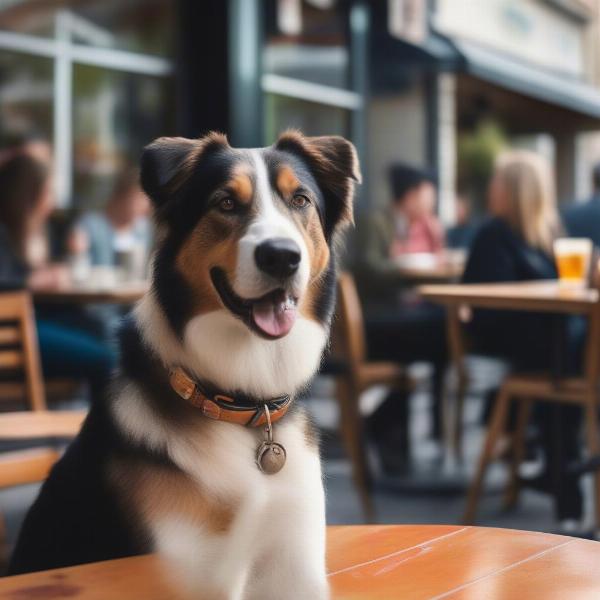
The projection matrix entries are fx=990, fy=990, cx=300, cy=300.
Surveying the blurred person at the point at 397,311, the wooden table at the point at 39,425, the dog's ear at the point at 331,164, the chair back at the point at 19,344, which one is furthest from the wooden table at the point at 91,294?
the dog's ear at the point at 331,164

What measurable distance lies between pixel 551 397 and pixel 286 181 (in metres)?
2.78

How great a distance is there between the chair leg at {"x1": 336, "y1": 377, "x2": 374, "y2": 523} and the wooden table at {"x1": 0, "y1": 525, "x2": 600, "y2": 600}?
10.4ft

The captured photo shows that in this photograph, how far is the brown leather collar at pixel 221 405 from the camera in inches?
53.5

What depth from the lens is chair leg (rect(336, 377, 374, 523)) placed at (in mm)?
4453

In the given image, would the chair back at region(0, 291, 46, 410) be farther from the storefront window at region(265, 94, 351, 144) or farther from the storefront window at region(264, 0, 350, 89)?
the storefront window at region(264, 0, 350, 89)

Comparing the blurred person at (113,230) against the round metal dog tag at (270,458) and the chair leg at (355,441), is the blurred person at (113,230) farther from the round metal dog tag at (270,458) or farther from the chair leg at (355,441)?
the round metal dog tag at (270,458)

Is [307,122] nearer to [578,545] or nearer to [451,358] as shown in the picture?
[451,358]

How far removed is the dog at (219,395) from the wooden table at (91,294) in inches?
106

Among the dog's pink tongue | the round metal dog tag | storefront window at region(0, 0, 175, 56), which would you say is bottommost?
the round metal dog tag

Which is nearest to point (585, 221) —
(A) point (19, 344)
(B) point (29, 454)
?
(A) point (19, 344)

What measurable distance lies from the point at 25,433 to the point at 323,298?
60.7 inches

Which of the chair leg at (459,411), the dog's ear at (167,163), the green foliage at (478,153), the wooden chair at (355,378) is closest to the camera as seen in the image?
the dog's ear at (167,163)

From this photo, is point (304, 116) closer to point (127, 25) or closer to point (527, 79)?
point (127, 25)

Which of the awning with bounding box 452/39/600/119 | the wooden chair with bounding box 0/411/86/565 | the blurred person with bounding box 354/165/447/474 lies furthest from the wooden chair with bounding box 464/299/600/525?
the awning with bounding box 452/39/600/119
